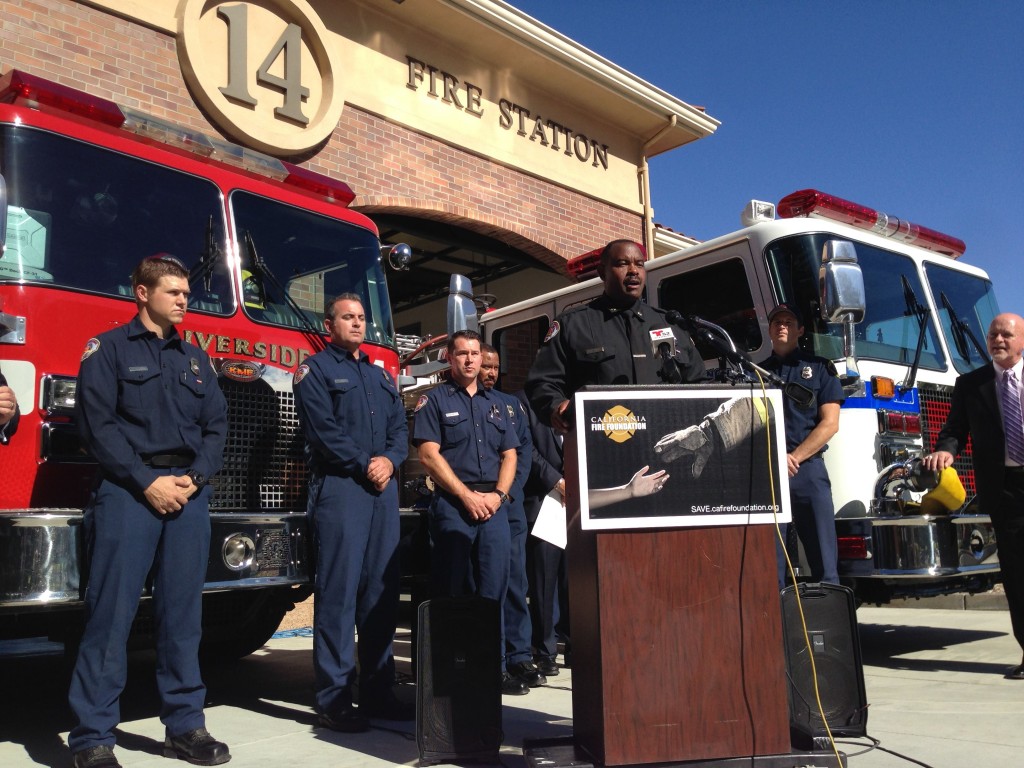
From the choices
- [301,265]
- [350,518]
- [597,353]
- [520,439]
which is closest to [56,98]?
[301,265]

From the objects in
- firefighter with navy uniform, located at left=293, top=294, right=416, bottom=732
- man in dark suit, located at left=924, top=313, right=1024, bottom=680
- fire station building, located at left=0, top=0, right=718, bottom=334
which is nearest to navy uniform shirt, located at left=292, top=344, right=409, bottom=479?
firefighter with navy uniform, located at left=293, top=294, right=416, bottom=732

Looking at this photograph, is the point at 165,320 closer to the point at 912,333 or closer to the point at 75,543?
the point at 75,543

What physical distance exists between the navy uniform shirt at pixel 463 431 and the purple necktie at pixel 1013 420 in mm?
2753

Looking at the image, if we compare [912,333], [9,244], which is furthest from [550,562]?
[9,244]

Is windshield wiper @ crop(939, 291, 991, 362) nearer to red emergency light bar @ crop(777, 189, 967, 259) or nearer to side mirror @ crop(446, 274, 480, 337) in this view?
red emergency light bar @ crop(777, 189, 967, 259)

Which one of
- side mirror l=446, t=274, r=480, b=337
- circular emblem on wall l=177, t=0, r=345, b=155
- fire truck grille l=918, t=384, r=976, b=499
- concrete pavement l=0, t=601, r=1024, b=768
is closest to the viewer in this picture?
concrete pavement l=0, t=601, r=1024, b=768

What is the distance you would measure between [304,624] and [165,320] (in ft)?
16.0

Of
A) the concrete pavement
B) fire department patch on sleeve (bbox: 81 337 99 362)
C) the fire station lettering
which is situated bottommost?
the concrete pavement

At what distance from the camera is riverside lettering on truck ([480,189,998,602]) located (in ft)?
17.5

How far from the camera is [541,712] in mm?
4465

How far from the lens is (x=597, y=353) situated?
3596mm

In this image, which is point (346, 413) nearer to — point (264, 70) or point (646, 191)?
point (264, 70)

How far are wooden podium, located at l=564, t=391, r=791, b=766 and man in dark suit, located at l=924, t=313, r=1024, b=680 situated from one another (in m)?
2.84

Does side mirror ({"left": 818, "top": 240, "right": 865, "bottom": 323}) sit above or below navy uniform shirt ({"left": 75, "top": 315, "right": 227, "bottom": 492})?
above
